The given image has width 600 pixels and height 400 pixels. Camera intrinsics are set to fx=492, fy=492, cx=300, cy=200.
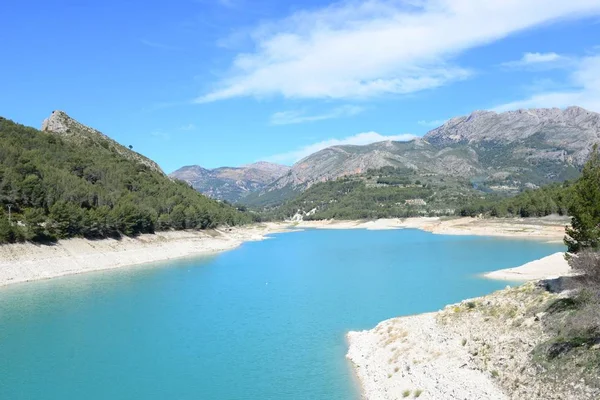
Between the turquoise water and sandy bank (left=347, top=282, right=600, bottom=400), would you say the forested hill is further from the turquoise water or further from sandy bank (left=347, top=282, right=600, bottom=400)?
sandy bank (left=347, top=282, right=600, bottom=400)

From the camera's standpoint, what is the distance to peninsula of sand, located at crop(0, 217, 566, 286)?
50.7 metres

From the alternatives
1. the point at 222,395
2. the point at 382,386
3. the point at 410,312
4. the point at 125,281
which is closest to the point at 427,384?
the point at 382,386

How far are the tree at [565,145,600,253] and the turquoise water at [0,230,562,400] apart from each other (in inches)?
486

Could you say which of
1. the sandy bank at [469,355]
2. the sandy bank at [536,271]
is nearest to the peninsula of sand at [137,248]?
the sandy bank at [469,355]

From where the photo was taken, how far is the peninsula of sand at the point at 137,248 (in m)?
50.7

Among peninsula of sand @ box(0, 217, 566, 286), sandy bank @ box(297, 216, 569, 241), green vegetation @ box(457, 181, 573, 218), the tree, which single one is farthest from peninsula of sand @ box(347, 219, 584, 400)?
green vegetation @ box(457, 181, 573, 218)

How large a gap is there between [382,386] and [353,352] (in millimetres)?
4747

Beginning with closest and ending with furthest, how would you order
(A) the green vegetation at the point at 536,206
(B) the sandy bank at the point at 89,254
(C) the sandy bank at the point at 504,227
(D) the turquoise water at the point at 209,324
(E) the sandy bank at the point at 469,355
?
(E) the sandy bank at the point at 469,355, (D) the turquoise water at the point at 209,324, (B) the sandy bank at the point at 89,254, (C) the sandy bank at the point at 504,227, (A) the green vegetation at the point at 536,206

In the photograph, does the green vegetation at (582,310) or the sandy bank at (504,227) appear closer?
the green vegetation at (582,310)

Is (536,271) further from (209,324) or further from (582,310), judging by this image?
(209,324)

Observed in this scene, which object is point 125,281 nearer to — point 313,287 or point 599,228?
point 313,287

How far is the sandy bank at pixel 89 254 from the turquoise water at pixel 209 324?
9.90 feet

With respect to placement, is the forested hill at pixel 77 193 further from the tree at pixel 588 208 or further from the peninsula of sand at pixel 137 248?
the tree at pixel 588 208

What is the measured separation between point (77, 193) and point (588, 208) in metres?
69.4
